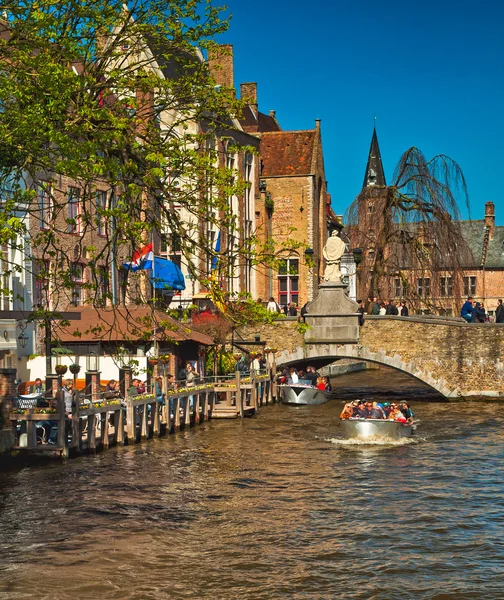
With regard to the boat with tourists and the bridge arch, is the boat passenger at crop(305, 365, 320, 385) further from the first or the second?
the boat with tourists

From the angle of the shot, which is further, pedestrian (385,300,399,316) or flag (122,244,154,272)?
pedestrian (385,300,399,316)

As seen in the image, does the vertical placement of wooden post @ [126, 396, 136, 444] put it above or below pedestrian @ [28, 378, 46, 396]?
below

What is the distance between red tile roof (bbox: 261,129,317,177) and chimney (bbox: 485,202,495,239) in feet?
131

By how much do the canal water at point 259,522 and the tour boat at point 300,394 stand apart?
1211 cm

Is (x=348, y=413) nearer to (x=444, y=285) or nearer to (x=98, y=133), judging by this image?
(x=444, y=285)

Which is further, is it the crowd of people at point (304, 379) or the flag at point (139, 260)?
the crowd of people at point (304, 379)

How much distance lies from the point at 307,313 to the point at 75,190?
29.0m

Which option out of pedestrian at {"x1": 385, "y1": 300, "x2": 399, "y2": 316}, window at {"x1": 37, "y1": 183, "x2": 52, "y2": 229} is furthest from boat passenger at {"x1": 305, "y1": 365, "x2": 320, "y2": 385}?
window at {"x1": 37, "y1": 183, "x2": 52, "y2": 229}

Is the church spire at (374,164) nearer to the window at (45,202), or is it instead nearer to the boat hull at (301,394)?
the boat hull at (301,394)

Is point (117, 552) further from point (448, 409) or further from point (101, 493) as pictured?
point (448, 409)

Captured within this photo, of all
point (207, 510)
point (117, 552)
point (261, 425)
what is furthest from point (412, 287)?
point (117, 552)

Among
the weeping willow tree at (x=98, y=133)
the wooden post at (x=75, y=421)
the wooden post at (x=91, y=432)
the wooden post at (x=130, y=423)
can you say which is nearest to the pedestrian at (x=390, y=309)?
the wooden post at (x=130, y=423)

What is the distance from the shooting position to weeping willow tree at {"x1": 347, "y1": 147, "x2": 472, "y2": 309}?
46656mm

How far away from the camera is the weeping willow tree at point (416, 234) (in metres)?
46.7
